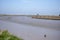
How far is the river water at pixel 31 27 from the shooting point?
4.43 ft

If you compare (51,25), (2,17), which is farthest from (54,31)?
(2,17)

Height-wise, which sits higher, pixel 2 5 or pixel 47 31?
pixel 2 5

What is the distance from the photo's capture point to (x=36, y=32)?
139cm

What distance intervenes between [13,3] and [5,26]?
0.29m

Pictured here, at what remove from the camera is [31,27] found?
4.53 feet

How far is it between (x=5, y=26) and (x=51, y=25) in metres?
0.56

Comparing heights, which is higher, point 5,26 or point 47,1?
point 47,1

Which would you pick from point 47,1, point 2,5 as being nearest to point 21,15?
point 2,5

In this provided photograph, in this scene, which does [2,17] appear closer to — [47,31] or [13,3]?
[13,3]

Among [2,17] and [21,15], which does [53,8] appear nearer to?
[21,15]

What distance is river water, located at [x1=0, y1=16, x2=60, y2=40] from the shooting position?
53.1 inches

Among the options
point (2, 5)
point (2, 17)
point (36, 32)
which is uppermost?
Result: point (2, 5)

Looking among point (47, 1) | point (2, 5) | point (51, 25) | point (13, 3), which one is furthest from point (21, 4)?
point (51, 25)

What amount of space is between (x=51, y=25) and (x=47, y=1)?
30cm
